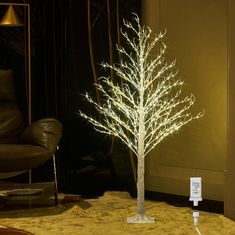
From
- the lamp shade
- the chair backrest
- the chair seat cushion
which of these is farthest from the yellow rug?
the lamp shade

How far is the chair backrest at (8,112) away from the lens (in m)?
4.08

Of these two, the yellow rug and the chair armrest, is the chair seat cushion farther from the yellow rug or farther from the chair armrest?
the yellow rug

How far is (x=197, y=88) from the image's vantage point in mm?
3945

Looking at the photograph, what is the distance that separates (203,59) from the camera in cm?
390

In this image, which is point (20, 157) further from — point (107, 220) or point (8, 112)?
point (8, 112)

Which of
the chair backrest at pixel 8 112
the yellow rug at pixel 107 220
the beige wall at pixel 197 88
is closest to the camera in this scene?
the yellow rug at pixel 107 220

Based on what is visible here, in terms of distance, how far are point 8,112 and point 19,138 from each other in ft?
0.78

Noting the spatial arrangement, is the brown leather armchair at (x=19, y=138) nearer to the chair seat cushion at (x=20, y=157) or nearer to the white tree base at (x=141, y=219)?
the chair seat cushion at (x=20, y=157)

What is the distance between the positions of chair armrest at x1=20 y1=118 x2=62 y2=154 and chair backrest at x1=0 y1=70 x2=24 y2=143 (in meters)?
0.37

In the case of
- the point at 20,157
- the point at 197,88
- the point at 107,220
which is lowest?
the point at 107,220

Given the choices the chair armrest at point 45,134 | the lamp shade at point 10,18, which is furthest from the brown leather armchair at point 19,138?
the lamp shade at point 10,18

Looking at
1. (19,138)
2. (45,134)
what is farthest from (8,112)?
(45,134)

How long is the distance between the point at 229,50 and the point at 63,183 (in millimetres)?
1925

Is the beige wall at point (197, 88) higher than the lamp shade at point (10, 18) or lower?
lower
